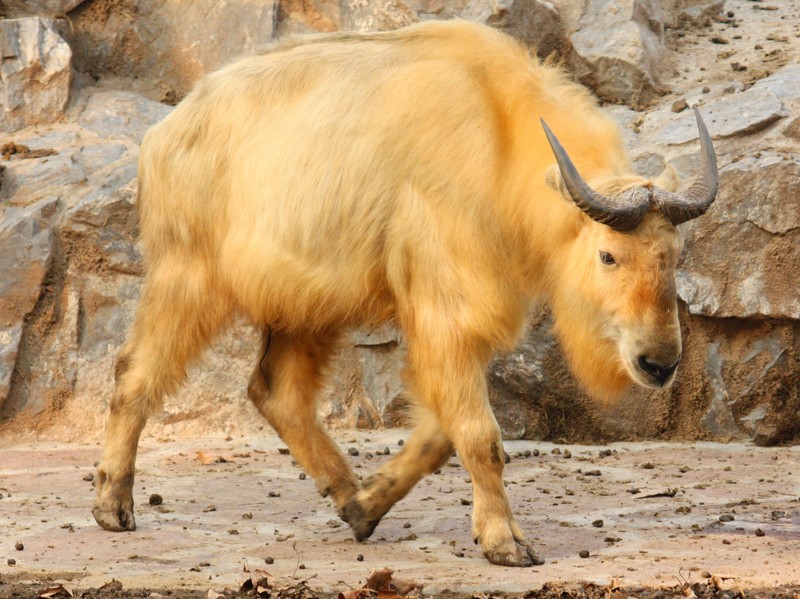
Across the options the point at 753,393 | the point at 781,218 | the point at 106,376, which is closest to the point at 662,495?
the point at 753,393

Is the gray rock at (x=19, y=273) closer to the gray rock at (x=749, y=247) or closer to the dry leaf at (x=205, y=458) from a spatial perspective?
the dry leaf at (x=205, y=458)

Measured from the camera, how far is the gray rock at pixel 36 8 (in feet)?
27.7

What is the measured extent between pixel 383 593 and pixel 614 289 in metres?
1.49

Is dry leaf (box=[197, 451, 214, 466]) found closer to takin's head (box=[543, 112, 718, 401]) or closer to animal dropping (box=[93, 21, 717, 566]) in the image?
animal dropping (box=[93, 21, 717, 566])

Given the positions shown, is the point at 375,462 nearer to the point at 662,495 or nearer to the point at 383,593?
A: the point at 662,495

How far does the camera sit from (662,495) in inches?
231

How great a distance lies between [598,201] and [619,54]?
4.17 meters

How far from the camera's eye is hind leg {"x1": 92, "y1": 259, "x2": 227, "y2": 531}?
18.2 ft

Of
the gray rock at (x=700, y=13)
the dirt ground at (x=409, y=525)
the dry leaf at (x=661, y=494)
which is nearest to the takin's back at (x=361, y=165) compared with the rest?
A: the dirt ground at (x=409, y=525)

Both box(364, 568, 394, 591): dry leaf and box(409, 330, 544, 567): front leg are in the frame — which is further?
box(409, 330, 544, 567): front leg

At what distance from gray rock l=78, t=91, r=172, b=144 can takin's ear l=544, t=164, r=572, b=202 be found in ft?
13.7

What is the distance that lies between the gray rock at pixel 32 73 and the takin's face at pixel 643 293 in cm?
478

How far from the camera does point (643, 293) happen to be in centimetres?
454

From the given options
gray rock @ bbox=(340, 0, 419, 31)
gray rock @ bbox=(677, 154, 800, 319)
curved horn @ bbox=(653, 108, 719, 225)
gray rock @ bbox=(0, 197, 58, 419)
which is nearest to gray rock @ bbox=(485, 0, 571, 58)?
gray rock @ bbox=(340, 0, 419, 31)
